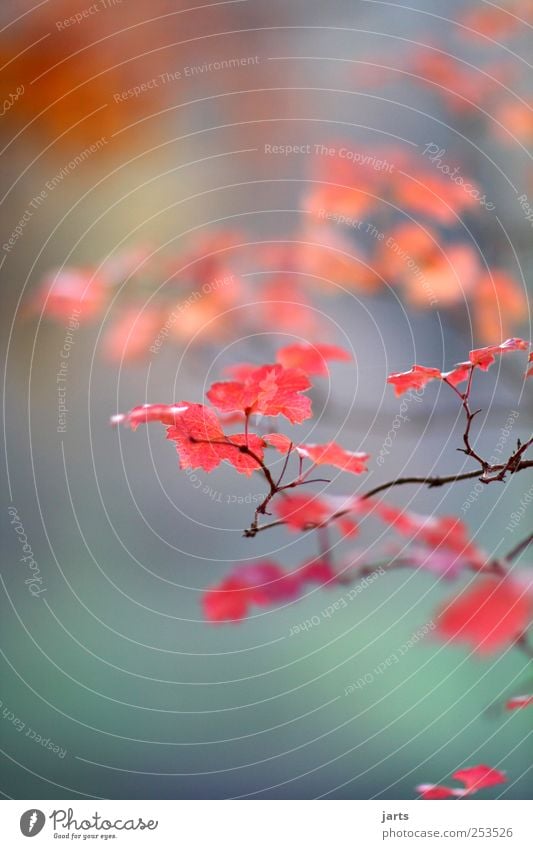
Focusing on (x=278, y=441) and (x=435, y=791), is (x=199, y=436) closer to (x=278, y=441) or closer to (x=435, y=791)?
(x=278, y=441)

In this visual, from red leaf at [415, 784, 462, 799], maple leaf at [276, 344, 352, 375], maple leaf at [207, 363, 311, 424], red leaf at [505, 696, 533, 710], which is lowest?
red leaf at [415, 784, 462, 799]

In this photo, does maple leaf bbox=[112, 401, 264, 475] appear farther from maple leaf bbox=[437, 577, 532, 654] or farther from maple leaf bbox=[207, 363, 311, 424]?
maple leaf bbox=[437, 577, 532, 654]

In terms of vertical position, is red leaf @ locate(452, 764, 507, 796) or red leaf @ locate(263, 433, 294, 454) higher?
red leaf @ locate(263, 433, 294, 454)

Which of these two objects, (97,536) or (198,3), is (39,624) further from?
(198,3)

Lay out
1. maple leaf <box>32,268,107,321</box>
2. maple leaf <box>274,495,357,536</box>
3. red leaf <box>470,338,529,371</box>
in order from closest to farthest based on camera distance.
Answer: red leaf <box>470,338,529,371</box>, maple leaf <box>274,495,357,536</box>, maple leaf <box>32,268,107,321</box>

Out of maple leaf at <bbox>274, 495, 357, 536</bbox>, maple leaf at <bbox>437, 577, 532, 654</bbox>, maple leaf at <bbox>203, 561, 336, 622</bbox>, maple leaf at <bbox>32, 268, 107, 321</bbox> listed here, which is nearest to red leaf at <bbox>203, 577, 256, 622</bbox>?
maple leaf at <bbox>203, 561, 336, 622</bbox>

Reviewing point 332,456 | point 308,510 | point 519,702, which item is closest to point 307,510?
point 308,510
